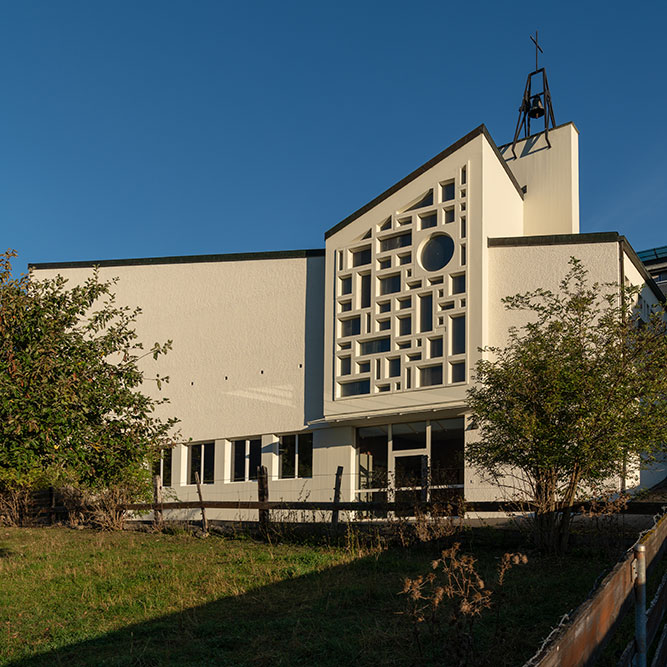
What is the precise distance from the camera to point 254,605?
10.3m

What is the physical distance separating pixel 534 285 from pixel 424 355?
3.86m

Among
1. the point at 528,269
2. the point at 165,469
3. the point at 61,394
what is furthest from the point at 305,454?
the point at 61,394

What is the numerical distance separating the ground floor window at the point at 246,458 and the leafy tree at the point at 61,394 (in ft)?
43.7

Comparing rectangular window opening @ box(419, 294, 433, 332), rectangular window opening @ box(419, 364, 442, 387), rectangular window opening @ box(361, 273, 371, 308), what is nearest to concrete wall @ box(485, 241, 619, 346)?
rectangular window opening @ box(419, 364, 442, 387)

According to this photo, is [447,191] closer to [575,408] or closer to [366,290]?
[366,290]

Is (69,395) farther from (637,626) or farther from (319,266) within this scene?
(319,266)

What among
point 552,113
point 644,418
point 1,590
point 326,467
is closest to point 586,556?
point 644,418

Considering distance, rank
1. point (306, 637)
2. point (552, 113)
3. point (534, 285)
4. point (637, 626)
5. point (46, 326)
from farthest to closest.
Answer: point (552, 113), point (534, 285), point (46, 326), point (306, 637), point (637, 626)

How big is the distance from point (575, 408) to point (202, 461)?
18.5m

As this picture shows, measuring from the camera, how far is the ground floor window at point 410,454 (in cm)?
2283

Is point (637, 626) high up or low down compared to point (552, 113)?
down

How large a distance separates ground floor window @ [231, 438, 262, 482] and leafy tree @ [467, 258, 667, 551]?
1446 cm

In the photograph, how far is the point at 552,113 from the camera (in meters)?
30.3

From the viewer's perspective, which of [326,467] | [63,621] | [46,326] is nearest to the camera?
[63,621]
